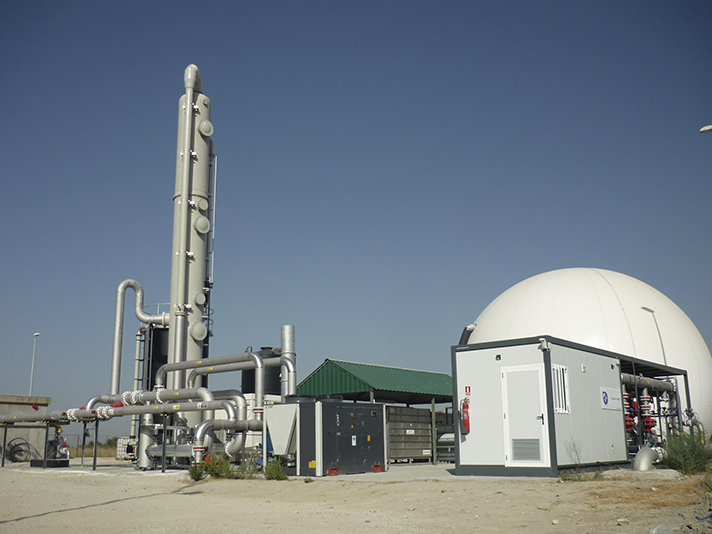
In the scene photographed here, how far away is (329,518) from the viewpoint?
10469 mm

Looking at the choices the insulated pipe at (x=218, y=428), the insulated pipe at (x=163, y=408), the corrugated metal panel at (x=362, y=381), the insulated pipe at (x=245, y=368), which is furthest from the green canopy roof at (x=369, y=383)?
the insulated pipe at (x=163, y=408)

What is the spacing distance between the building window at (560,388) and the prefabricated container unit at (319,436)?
647cm

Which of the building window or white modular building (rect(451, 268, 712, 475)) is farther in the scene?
white modular building (rect(451, 268, 712, 475))

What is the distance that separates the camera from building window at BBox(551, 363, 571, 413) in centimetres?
1617

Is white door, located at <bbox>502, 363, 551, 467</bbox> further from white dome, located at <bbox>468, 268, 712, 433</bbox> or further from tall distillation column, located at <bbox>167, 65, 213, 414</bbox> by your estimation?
tall distillation column, located at <bbox>167, 65, 213, 414</bbox>

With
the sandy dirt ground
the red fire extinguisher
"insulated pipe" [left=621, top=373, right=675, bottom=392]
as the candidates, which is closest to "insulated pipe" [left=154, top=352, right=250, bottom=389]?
the sandy dirt ground

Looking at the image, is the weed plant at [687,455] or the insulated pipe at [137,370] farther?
the insulated pipe at [137,370]

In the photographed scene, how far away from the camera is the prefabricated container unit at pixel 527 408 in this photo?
16000mm

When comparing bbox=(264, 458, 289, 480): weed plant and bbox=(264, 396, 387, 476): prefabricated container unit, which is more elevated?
bbox=(264, 396, 387, 476): prefabricated container unit

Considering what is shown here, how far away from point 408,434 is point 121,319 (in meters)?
14.8

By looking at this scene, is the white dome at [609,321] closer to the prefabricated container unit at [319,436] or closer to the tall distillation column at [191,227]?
the prefabricated container unit at [319,436]

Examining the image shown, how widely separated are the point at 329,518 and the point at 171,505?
3.82 m

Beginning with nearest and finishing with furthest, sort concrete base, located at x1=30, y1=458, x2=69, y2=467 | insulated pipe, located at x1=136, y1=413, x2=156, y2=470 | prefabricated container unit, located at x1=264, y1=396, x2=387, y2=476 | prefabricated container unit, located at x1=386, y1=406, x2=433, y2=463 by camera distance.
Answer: prefabricated container unit, located at x1=264, y1=396, x2=387, y2=476
insulated pipe, located at x1=136, y1=413, x2=156, y2=470
prefabricated container unit, located at x1=386, y1=406, x2=433, y2=463
concrete base, located at x1=30, y1=458, x2=69, y2=467

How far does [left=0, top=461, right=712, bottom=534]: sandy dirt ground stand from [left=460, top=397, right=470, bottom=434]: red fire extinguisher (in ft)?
5.16
